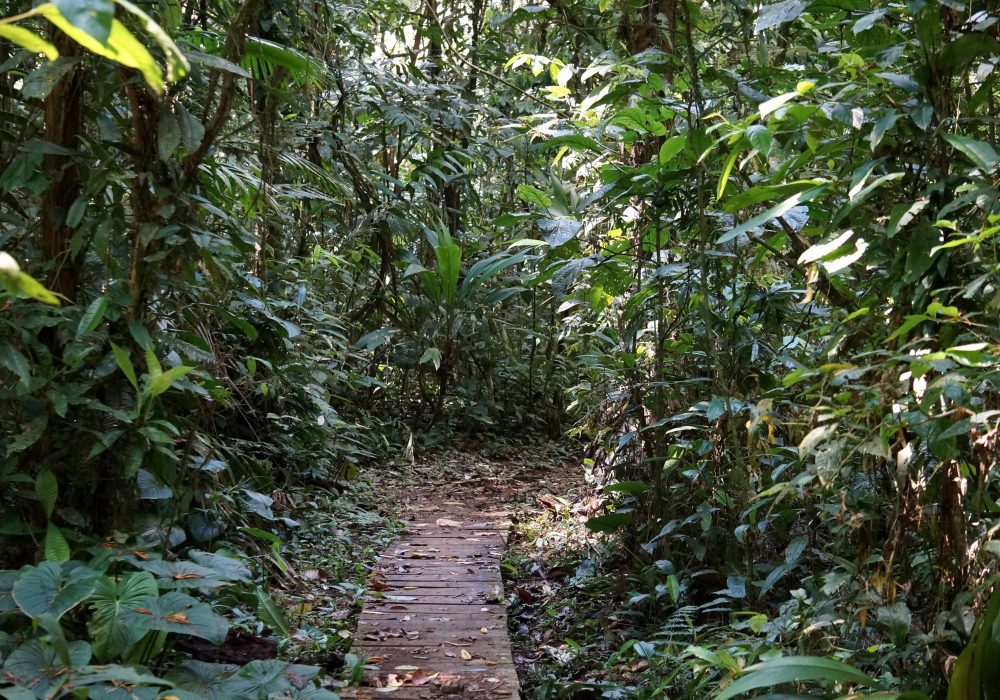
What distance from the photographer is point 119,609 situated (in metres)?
2.19

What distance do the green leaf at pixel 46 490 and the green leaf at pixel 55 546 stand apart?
0.17ft

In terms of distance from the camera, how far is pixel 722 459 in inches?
143

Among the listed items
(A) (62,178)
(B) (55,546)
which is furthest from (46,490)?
(A) (62,178)

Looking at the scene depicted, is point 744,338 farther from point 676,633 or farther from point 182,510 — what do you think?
point 182,510

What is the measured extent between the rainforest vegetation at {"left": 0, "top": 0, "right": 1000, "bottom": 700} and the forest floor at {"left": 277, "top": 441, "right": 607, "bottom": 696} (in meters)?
0.03

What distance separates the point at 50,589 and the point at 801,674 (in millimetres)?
1836

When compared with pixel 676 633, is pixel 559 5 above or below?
above

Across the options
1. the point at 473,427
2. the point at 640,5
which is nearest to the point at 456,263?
the point at 473,427

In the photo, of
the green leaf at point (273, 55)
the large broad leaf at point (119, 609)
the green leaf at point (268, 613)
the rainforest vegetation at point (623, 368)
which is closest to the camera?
the rainforest vegetation at point (623, 368)

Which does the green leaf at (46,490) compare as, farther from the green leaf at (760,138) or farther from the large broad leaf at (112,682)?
the green leaf at (760,138)

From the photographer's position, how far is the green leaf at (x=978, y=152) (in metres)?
1.89

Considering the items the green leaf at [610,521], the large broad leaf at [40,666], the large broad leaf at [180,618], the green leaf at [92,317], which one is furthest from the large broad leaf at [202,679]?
the green leaf at [610,521]

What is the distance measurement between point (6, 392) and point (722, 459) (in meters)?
2.69

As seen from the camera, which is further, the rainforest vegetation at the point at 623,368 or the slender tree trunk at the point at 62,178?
the slender tree trunk at the point at 62,178
